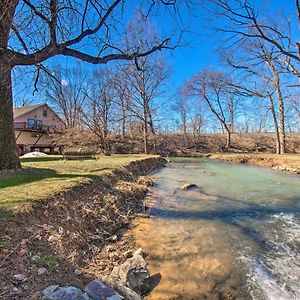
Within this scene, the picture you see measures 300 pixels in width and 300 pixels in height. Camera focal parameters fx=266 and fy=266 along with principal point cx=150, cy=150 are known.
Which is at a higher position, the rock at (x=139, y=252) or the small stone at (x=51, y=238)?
the small stone at (x=51, y=238)

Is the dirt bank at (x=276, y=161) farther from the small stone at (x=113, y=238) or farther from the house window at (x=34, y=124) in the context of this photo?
the house window at (x=34, y=124)

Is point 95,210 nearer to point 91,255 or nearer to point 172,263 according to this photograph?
point 91,255

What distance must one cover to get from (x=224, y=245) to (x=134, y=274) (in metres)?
2.06

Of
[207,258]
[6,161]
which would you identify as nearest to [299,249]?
[207,258]

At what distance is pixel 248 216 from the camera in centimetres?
672

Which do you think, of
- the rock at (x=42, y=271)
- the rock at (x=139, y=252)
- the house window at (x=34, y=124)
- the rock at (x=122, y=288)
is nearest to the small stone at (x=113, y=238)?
the rock at (x=139, y=252)

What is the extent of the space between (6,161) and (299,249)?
8274 millimetres

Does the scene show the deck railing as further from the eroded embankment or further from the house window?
the eroded embankment

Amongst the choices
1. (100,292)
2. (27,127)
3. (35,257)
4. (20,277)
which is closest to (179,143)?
(27,127)

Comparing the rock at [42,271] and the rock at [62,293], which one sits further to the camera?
the rock at [42,271]

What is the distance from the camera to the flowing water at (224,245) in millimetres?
3639

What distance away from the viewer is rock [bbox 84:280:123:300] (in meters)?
2.79

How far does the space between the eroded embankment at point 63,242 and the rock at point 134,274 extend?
26 cm

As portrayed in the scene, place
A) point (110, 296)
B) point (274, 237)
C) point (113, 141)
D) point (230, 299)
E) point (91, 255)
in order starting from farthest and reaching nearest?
1. point (113, 141)
2. point (274, 237)
3. point (91, 255)
4. point (230, 299)
5. point (110, 296)
